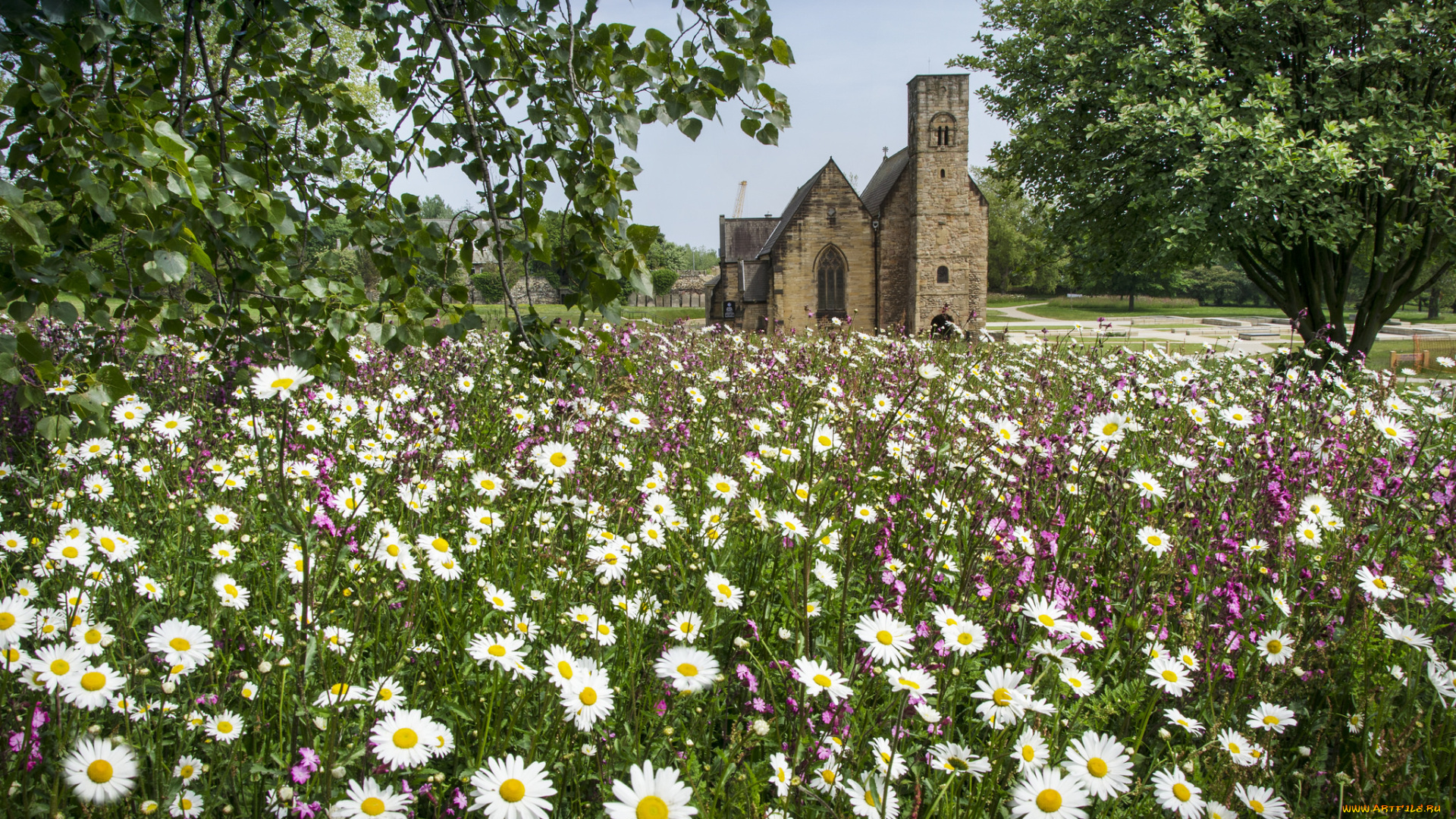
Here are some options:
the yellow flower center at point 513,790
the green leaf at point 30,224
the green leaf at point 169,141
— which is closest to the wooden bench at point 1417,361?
the yellow flower center at point 513,790

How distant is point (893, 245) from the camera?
34.3 metres

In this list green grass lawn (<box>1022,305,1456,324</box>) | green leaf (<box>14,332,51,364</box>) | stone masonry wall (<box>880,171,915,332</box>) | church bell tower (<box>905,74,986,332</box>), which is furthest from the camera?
green grass lawn (<box>1022,305,1456,324</box>)

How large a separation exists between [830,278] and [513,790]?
115 feet

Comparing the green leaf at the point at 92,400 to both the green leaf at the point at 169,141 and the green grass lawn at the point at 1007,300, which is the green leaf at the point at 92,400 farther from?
the green grass lawn at the point at 1007,300

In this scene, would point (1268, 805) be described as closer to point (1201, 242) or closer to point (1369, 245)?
point (1201, 242)

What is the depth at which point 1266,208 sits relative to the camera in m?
11.7

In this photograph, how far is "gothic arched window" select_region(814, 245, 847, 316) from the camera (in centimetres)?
3478

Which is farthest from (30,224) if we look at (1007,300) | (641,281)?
(1007,300)

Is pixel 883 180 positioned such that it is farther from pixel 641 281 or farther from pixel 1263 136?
pixel 641 281

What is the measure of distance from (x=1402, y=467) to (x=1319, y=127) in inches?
Result: 509

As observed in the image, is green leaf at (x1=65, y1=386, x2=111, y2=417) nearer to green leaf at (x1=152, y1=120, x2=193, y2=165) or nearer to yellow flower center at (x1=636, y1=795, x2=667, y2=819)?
green leaf at (x1=152, y1=120, x2=193, y2=165)

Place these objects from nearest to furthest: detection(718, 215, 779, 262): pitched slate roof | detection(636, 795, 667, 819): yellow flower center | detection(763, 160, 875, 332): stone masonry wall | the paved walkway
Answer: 1. detection(636, 795, 667, 819): yellow flower center
2. detection(763, 160, 875, 332): stone masonry wall
3. detection(718, 215, 779, 262): pitched slate roof
4. the paved walkway

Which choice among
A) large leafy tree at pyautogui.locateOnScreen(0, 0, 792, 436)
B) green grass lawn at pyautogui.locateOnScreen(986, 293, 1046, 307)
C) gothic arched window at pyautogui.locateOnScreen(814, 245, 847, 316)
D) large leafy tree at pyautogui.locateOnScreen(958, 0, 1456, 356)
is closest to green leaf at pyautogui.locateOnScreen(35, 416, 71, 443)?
large leafy tree at pyautogui.locateOnScreen(0, 0, 792, 436)

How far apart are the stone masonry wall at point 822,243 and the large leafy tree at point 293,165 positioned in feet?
106
